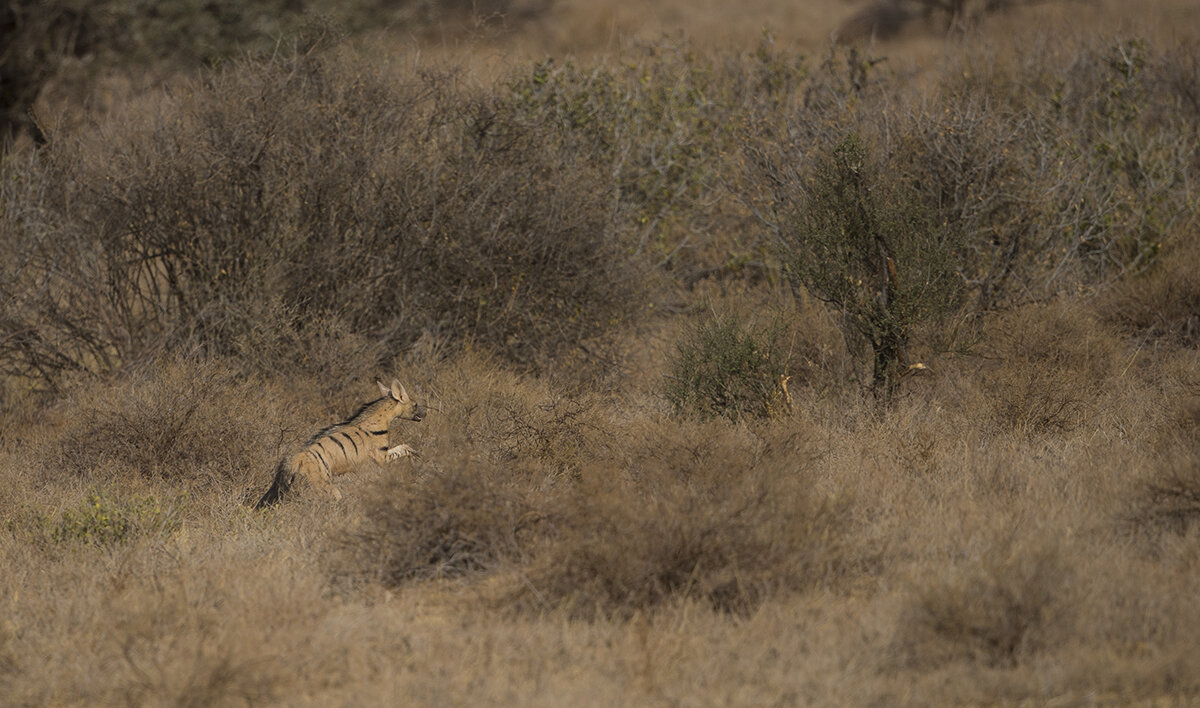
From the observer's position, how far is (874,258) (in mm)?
7543

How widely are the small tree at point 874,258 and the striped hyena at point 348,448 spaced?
113 inches

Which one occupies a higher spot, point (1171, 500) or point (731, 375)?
point (1171, 500)

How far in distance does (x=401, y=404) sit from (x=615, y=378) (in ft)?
8.36

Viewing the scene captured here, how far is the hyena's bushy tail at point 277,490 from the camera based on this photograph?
5.96 m

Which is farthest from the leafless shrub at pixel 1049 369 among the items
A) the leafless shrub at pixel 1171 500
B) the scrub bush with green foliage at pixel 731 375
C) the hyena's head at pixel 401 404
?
the hyena's head at pixel 401 404

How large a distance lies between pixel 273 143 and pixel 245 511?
3.73m

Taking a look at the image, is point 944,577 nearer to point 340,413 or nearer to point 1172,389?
point 1172,389

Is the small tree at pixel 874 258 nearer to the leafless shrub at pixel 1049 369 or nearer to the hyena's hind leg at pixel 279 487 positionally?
the leafless shrub at pixel 1049 369

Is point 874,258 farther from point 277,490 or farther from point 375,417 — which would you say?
point 277,490

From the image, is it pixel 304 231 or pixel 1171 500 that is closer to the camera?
pixel 1171 500

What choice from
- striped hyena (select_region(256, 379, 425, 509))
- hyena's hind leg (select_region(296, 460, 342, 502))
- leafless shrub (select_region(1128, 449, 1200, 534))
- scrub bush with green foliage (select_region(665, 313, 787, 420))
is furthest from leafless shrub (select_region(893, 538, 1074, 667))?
hyena's hind leg (select_region(296, 460, 342, 502))

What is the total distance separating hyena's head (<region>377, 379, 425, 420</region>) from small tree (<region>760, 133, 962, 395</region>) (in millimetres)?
2739

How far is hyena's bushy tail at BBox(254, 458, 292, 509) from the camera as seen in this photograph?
596 cm

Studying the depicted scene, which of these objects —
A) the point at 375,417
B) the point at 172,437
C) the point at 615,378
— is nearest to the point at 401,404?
the point at 375,417
